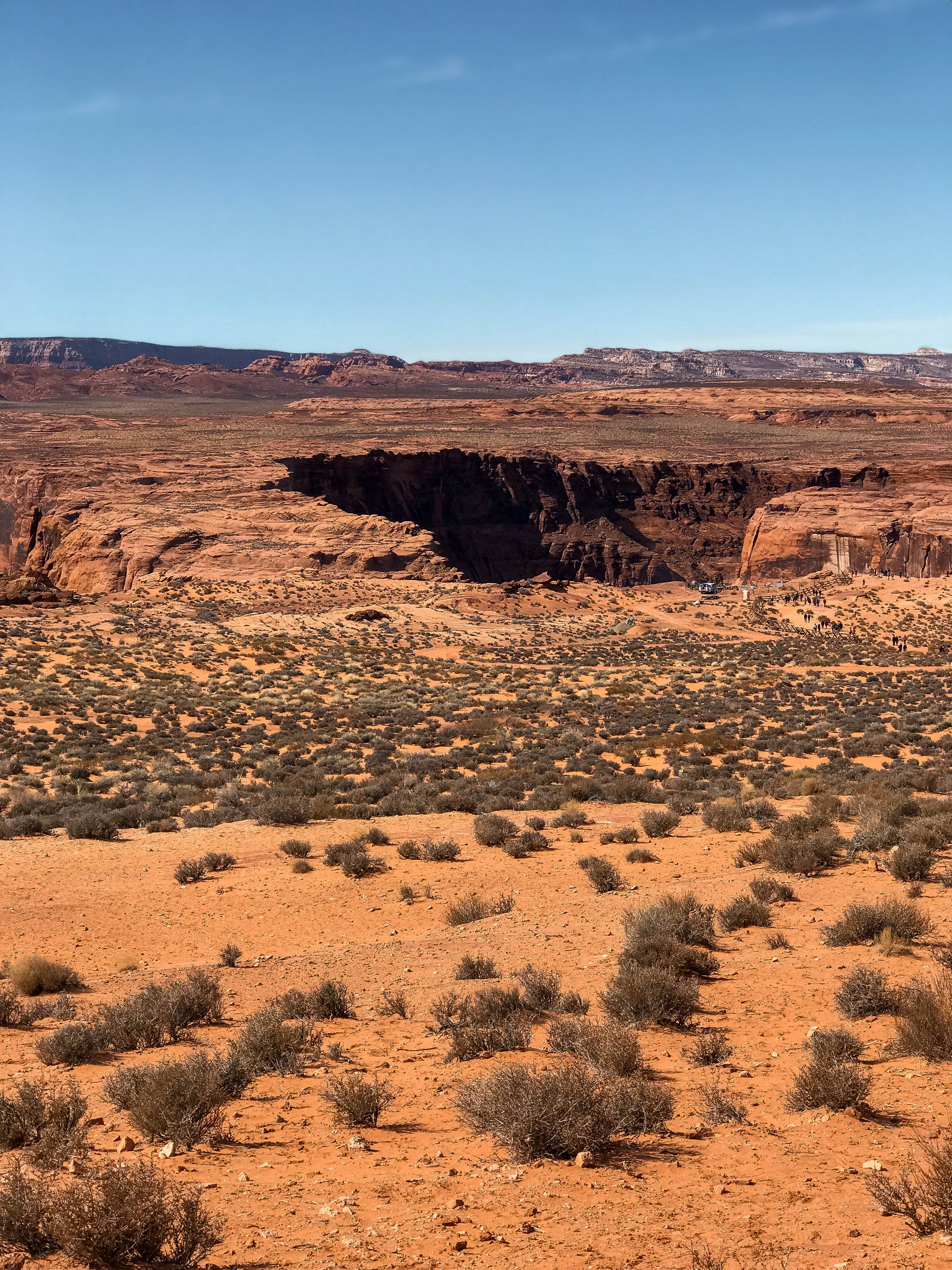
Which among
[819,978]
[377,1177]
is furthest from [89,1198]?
[819,978]

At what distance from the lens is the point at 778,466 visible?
8675 cm

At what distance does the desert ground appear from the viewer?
5.02m

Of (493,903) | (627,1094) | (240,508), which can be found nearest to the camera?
(627,1094)

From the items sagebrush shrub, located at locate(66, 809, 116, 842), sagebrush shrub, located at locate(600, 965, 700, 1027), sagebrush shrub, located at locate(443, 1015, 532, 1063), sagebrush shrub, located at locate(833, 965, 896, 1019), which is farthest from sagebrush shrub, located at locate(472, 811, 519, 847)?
sagebrush shrub, located at locate(833, 965, 896, 1019)

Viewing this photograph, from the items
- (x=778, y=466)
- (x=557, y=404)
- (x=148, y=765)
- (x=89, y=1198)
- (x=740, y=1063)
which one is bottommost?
(x=148, y=765)

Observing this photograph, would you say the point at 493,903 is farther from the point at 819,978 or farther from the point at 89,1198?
the point at 89,1198

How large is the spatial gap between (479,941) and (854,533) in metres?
65.3

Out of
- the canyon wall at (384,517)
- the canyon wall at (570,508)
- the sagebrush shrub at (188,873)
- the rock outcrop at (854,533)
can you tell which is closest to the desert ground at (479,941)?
the sagebrush shrub at (188,873)

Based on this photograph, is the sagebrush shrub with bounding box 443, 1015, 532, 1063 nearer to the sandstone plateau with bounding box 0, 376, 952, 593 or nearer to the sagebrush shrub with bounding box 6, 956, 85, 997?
the sagebrush shrub with bounding box 6, 956, 85, 997

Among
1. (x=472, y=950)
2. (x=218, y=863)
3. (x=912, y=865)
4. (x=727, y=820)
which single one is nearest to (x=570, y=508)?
(x=727, y=820)

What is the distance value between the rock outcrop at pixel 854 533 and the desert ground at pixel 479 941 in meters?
39.6

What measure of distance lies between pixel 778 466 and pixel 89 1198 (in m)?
88.8

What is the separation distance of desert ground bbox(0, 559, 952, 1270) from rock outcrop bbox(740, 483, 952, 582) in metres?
39.6

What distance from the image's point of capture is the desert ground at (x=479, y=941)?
502 cm
